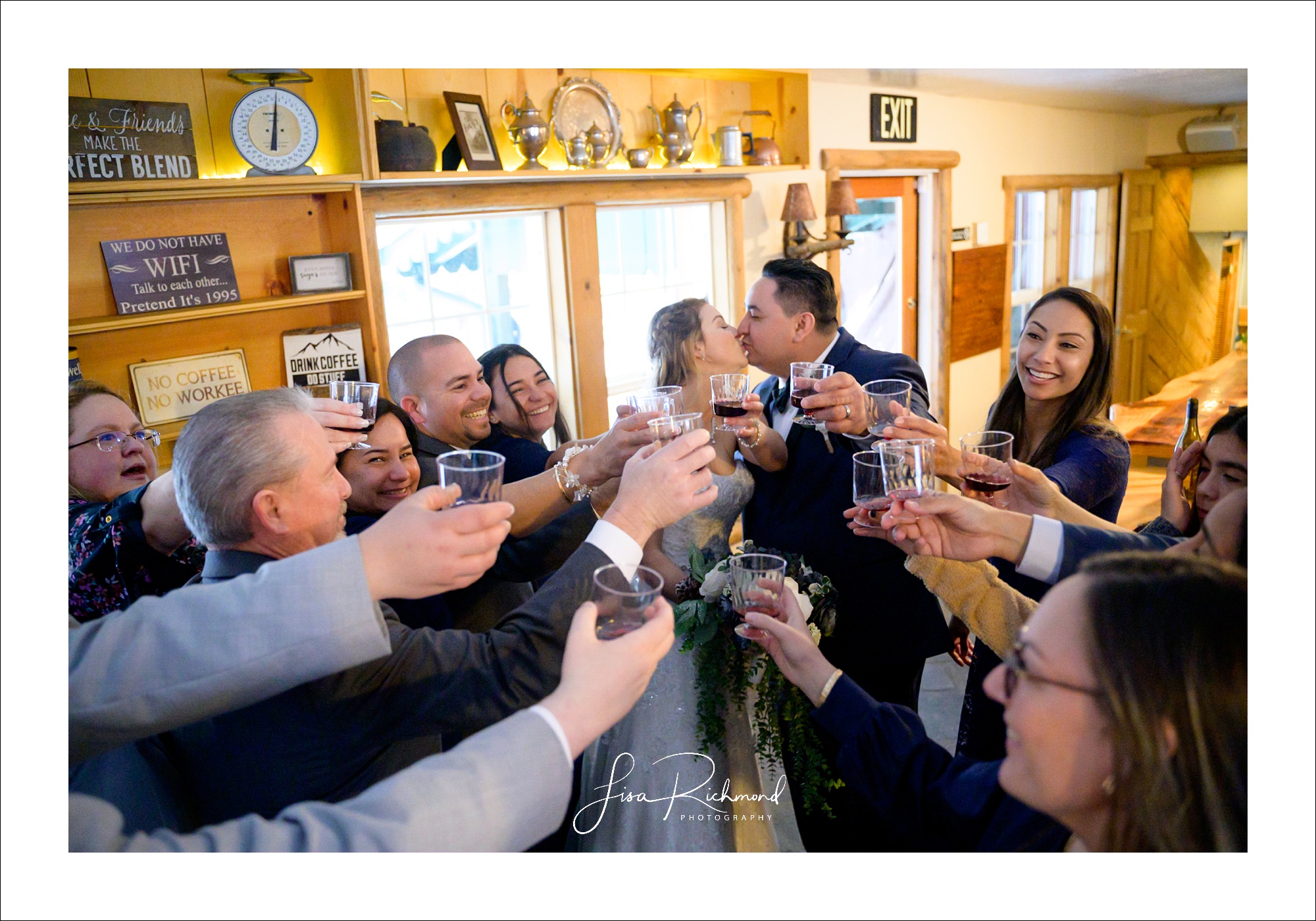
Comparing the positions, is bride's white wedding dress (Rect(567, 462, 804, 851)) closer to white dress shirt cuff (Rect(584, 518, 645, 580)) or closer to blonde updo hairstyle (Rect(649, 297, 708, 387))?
white dress shirt cuff (Rect(584, 518, 645, 580))

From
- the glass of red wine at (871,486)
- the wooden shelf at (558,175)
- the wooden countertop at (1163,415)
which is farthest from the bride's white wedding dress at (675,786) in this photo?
the wooden countertop at (1163,415)

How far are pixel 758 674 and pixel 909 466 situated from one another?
0.53 metres

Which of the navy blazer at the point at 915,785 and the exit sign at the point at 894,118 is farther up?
the exit sign at the point at 894,118

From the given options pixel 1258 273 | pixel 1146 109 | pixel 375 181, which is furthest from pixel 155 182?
pixel 1146 109

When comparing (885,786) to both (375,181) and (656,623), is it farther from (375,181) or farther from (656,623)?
(375,181)

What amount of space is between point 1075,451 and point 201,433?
1781 millimetres

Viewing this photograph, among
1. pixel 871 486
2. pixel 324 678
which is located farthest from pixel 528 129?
pixel 324 678

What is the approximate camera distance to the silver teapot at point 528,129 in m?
3.06

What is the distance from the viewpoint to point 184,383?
2.51 metres

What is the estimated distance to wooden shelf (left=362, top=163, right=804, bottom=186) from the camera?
2.78m

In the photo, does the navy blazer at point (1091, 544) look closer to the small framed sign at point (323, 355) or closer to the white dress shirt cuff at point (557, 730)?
the white dress shirt cuff at point (557, 730)

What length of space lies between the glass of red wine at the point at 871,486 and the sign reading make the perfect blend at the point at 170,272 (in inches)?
73.9

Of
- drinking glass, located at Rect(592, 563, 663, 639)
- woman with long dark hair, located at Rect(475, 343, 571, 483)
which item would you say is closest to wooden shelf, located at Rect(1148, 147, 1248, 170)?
woman with long dark hair, located at Rect(475, 343, 571, 483)

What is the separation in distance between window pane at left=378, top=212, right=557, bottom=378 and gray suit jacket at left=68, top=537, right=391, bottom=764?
215cm
